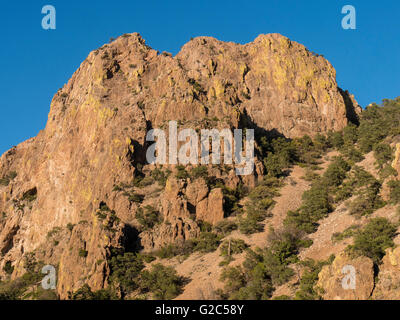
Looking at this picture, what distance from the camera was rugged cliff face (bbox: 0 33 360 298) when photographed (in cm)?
6612

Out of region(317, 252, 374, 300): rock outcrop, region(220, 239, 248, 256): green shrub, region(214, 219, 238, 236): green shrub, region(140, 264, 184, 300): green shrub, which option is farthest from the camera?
region(214, 219, 238, 236): green shrub

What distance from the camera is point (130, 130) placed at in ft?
255

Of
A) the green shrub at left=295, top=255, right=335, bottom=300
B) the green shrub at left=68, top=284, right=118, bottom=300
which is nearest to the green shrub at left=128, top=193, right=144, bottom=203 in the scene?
the green shrub at left=68, top=284, right=118, bottom=300

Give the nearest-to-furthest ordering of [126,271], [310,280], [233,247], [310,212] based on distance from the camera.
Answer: [310,280]
[126,271]
[233,247]
[310,212]

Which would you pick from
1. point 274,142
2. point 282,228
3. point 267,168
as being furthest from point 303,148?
point 282,228

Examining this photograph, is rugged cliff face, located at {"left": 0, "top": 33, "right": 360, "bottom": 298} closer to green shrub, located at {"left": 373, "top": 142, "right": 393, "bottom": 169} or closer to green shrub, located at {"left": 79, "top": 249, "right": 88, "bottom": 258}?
green shrub, located at {"left": 79, "top": 249, "right": 88, "bottom": 258}

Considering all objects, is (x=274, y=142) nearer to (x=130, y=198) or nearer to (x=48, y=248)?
(x=130, y=198)

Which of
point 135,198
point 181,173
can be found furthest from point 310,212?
point 135,198

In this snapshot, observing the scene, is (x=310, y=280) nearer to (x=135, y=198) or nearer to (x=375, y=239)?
(x=375, y=239)

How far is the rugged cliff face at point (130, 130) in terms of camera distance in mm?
66125

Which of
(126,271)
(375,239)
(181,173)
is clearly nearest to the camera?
(375,239)

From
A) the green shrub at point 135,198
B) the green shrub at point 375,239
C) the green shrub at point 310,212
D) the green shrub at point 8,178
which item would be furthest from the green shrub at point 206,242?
the green shrub at point 8,178

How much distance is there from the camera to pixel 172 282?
5650cm

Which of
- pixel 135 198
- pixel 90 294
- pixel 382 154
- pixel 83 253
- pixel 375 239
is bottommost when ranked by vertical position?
pixel 90 294
